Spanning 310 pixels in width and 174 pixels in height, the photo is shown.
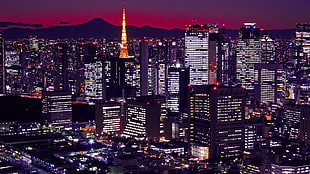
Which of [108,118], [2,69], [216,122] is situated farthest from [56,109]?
[2,69]

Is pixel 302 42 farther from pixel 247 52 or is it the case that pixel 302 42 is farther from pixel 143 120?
pixel 143 120

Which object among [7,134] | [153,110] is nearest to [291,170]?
[153,110]

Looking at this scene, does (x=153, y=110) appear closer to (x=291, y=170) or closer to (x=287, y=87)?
(x=291, y=170)

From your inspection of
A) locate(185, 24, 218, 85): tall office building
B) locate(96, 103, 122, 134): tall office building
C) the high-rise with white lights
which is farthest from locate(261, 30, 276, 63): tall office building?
locate(96, 103, 122, 134): tall office building

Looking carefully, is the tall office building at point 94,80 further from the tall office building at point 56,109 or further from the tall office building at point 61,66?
the tall office building at point 56,109

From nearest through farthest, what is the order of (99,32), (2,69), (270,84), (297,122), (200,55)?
1. (297,122)
2. (270,84)
3. (200,55)
4. (2,69)
5. (99,32)

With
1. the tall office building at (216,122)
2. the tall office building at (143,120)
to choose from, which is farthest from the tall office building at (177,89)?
the tall office building at (216,122)

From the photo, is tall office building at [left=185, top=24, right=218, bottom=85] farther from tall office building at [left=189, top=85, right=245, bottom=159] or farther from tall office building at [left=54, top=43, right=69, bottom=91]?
tall office building at [left=189, top=85, right=245, bottom=159]
